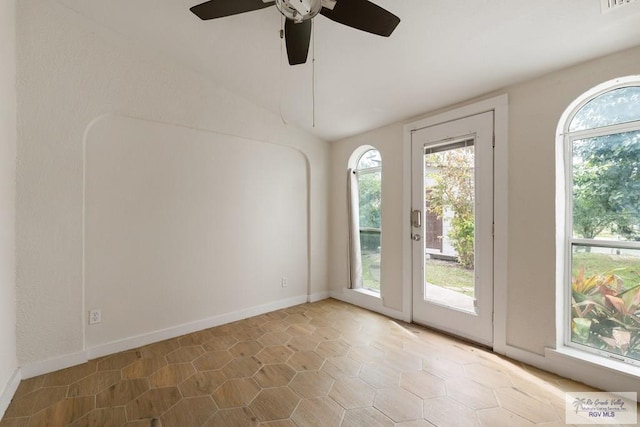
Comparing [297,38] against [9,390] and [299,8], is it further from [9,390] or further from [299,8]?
[9,390]

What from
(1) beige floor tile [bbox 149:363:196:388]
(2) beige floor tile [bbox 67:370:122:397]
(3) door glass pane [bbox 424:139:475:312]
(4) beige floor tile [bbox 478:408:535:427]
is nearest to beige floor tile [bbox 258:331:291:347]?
(1) beige floor tile [bbox 149:363:196:388]

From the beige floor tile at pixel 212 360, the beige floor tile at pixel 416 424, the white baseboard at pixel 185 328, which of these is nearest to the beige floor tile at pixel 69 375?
the white baseboard at pixel 185 328

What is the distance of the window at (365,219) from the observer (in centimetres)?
380

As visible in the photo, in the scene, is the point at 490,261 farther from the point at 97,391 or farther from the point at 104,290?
the point at 104,290

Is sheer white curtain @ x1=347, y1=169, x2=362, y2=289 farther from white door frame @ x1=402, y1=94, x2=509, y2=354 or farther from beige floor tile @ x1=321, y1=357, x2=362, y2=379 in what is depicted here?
white door frame @ x1=402, y1=94, x2=509, y2=354

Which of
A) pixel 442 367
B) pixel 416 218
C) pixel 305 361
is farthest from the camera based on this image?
pixel 416 218

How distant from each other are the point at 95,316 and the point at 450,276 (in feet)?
11.2

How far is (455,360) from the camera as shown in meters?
2.41

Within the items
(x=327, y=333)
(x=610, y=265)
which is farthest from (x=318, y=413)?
(x=610, y=265)

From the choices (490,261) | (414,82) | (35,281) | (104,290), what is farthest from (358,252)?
(35,281)

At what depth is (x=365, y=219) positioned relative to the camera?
396 cm

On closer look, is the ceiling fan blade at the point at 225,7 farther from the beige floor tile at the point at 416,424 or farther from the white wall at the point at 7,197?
the beige floor tile at the point at 416,424

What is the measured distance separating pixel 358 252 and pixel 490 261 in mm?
1680

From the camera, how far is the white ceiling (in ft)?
5.91
